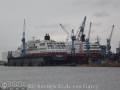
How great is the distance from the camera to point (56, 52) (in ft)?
522

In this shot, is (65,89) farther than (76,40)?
No

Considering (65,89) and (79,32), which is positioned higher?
(79,32)

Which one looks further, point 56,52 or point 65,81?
point 56,52

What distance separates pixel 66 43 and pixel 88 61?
19149mm

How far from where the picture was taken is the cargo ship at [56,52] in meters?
154

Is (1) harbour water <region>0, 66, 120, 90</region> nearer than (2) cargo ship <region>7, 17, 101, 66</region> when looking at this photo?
Yes

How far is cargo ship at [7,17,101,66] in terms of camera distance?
154 meters

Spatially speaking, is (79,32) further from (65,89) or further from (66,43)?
(65,89)

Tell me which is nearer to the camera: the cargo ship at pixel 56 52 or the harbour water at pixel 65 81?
the harbour water at pixel 65 81

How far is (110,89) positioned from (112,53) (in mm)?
121902

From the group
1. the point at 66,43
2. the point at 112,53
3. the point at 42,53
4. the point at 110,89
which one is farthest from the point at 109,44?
the point at 110,89

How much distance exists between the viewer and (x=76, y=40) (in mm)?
170000

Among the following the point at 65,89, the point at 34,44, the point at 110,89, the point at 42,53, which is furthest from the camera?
the point at 34,44

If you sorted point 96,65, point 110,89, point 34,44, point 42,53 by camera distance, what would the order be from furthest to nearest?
point 34,44
point 42,53
point 96,65
point 110,89
